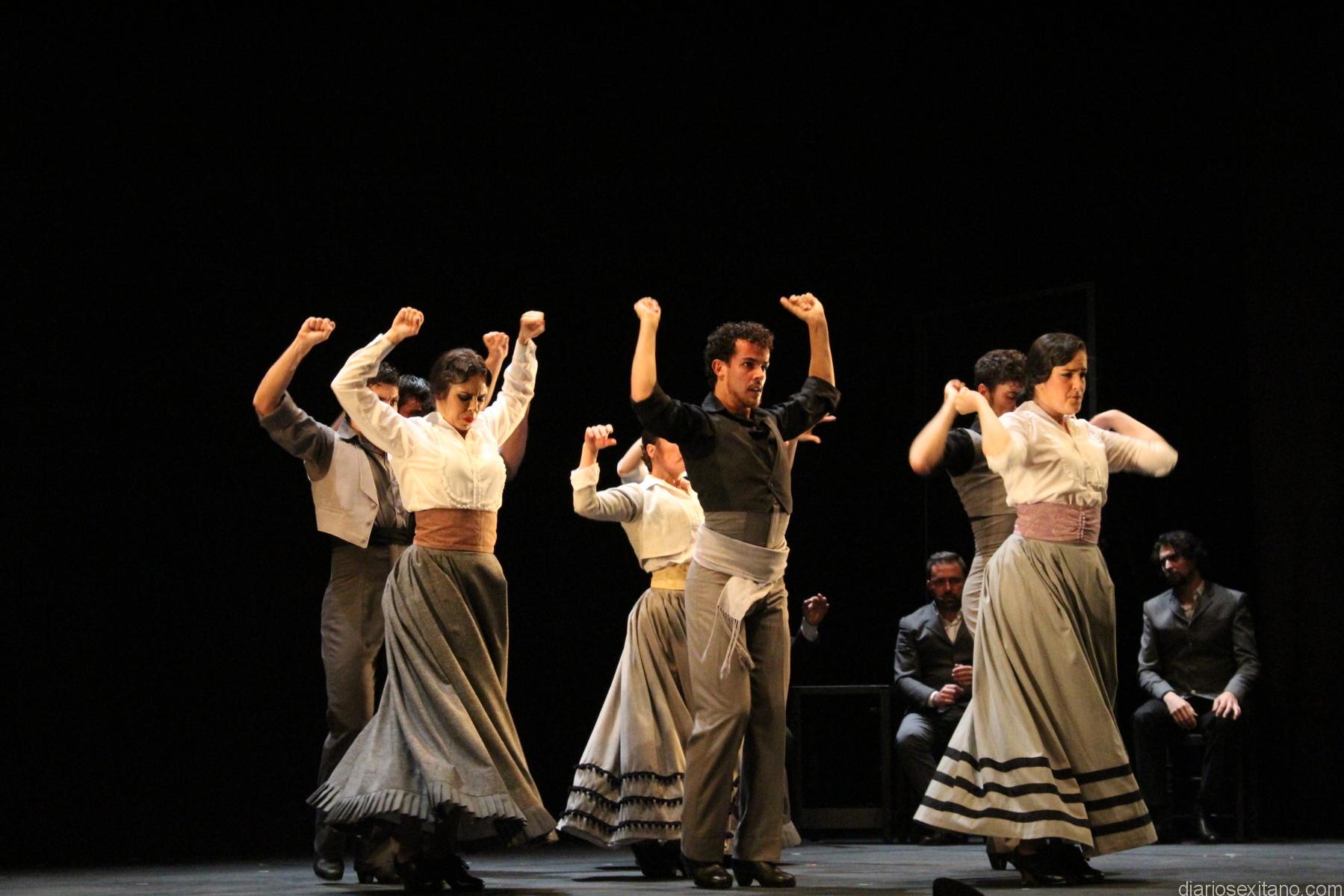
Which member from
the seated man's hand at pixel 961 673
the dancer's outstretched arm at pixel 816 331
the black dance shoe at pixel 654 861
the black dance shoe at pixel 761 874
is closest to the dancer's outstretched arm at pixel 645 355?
the dancer's outstretched arm at pixel 816 331

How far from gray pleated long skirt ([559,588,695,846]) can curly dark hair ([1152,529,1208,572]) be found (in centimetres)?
243

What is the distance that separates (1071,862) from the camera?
3.75 m

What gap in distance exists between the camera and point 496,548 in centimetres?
652

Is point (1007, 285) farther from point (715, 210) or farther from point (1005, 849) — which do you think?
point (1005, 849)

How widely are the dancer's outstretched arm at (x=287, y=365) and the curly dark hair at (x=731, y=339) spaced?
1044 millimetres

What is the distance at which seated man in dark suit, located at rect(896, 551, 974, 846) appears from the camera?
6133mm

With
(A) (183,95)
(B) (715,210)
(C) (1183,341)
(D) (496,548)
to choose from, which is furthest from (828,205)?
(A) (183,95)

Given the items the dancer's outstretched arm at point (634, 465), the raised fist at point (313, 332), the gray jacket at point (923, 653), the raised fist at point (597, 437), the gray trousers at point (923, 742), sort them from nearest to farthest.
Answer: the raised fist at point (313, 332)
the raised fist at point (597, 437)
the dancer's outstretched arm at point (634, 465)
the gray trousers at point (923, 742)
the gray jacket at point (923, 653)

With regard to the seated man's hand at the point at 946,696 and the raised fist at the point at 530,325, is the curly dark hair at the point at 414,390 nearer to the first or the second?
the raised fist at the point at 530,325

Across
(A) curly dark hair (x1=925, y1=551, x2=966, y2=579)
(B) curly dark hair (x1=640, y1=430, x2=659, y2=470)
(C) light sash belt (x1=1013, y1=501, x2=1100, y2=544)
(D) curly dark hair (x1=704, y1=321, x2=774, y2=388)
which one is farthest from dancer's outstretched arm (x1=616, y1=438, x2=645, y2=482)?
(A) curly dark hair (x1=925, y1=551, x2=966, y2=579)

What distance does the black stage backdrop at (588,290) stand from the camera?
5.61m

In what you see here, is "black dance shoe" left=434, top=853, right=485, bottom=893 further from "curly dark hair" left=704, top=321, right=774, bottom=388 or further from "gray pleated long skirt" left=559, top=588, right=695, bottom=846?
"curly dark hair" left=704, top=321, right=774, bottom=388

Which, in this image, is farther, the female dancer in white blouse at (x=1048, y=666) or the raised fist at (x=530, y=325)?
the raised fist at (x=530, y=325)

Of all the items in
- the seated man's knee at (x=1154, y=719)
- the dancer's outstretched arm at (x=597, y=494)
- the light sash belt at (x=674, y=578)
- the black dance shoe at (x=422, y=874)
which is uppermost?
the dancer's outstretched arm at (x=597, y=494)
